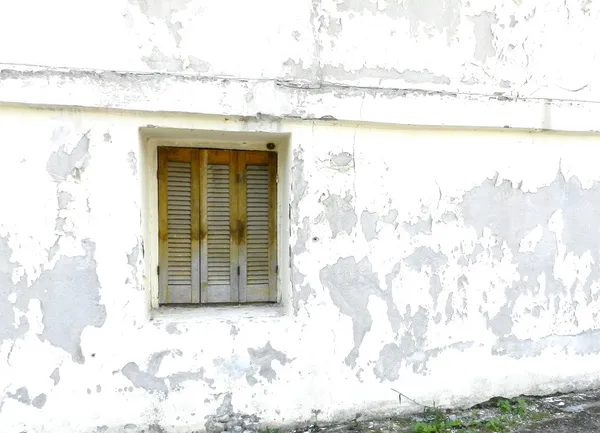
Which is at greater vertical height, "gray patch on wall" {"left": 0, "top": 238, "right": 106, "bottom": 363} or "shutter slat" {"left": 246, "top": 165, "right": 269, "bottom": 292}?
"shutter slat" {"left": 246, "top": 165, "right": 269, "bottom": 292}

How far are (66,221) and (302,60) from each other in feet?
5.23

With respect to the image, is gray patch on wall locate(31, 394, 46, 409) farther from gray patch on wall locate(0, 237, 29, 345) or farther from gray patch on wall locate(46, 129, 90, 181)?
gray patch on wall locate(46, 129, 90, 181)

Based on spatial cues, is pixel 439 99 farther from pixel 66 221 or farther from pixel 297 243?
pixel 66 221

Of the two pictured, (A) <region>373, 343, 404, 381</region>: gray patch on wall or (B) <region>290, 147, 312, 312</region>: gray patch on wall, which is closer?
(B) <region>290, 147, 312, 312</region>: gray patch on wall

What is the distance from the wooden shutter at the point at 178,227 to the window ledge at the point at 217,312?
4.6 inches

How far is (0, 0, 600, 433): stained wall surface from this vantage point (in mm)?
2512

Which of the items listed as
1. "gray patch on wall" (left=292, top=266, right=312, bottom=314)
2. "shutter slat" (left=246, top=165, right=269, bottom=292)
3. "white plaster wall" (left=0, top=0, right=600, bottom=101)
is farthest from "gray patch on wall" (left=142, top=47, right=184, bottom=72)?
"gray patch on wall" (left=292, top=266, right=312, bottom=314)

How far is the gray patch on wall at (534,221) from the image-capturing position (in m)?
2.99

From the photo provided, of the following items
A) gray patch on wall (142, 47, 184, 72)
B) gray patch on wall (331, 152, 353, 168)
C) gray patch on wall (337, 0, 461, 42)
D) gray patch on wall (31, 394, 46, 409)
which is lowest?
gray patch on wall (31, 394, 46, 409)

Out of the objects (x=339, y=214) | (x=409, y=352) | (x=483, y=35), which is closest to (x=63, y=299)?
(x=339, y=214)

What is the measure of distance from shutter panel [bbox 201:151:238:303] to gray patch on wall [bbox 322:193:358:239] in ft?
2.15

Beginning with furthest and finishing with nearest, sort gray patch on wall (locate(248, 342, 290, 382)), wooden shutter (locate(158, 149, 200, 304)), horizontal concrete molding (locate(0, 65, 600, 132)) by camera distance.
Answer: wooden shutter (locate(158, 149, 200, 304)) < gray patch on wall (locate(248, 342, 290, 382)) < horizontal concrete molding (locate(0, 65, 600, 132))

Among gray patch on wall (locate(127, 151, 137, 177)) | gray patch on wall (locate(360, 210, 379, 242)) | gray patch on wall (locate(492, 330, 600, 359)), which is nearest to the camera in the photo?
gray patch on wall (locate(127, 151, 137, 177))

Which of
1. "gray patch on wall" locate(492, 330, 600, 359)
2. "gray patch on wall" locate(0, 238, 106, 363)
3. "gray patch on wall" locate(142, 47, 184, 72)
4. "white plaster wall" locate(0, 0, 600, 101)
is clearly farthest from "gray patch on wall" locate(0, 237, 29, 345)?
"gray patch on wall" locate(492, 330, 600, 359)
